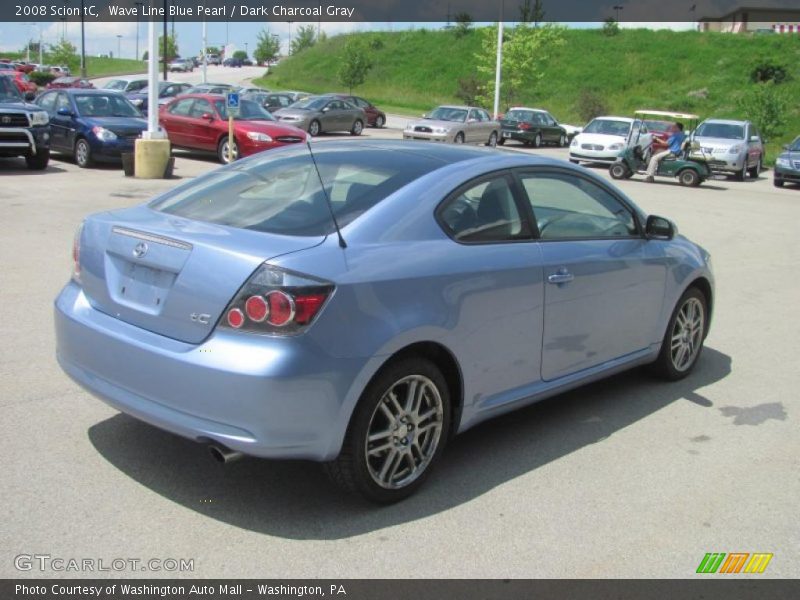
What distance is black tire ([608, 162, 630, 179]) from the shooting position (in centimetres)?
2392

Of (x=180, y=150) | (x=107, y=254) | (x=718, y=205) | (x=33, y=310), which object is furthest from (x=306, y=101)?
(x=107, y=254)

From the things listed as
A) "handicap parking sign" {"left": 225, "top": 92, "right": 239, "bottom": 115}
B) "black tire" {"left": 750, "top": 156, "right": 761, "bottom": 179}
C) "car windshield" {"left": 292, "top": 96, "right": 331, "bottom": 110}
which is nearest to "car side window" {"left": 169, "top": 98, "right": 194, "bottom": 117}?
"handicap parking sign" {"left": 225, "top": 92, "right": 239, "bottom": 115}

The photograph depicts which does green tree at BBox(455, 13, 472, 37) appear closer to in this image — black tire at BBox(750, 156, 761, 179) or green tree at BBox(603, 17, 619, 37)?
green tree at BBox(603, 17, 619, 37)

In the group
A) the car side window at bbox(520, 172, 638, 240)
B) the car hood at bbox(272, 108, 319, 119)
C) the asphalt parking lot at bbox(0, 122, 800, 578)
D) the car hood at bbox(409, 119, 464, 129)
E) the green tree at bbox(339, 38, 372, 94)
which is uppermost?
the green tree at bbox(339, 38, 372, 94)

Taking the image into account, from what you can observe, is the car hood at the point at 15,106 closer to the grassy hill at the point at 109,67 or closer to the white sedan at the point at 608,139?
the white sedan at the point at 608,139

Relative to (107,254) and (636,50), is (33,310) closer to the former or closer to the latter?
(107,254)

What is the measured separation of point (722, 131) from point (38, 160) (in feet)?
66.6

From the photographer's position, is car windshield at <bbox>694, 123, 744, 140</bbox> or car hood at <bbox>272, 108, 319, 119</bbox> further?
car hood at <bbox>272, 108, 319, 119</bbox>

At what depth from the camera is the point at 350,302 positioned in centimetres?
377

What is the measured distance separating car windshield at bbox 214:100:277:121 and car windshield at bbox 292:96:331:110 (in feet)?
41.4

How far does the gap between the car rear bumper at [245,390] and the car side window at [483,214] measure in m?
1.02

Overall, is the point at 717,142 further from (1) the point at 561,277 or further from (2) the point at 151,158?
(1) the point at 561,277

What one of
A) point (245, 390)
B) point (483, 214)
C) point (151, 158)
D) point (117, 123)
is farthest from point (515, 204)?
point (117, 123)

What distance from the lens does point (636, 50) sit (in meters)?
71.8
